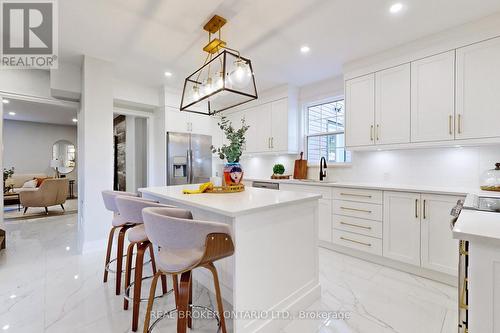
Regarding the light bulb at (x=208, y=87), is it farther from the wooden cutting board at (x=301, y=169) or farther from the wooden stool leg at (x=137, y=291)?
the wooden cutting board at (x=301, y=169)

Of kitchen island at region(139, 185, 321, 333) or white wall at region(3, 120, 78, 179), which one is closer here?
kitchen island at region(139, 185, 321, 333)

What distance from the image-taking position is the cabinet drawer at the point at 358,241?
8.98 feet

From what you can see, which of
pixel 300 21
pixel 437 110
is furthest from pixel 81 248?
pixel 437 110

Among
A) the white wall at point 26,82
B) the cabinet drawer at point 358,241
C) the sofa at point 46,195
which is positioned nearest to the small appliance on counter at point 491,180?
the cabinet drawer at point 358,241

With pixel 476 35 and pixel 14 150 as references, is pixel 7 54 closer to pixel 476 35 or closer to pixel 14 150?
pixel 476 35

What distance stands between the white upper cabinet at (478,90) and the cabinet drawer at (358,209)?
3.87ft

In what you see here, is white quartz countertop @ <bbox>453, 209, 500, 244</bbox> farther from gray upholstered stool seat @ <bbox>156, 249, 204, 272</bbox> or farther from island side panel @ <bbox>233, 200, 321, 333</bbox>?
gray upholstered stool seat @ <bbox>156, 249, 204, 272</bbox>

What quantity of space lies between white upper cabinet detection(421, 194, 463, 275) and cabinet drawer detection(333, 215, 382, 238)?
1.49 feet

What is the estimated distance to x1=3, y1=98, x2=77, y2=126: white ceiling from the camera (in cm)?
561

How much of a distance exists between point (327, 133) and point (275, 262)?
117 inches

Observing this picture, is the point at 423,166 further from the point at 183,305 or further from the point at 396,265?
the point at 183,305

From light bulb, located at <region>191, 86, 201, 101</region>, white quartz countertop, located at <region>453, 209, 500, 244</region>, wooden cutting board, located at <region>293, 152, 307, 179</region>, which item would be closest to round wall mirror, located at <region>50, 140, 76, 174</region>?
light bulb, located at <region>191, 86, 201, 101</region>

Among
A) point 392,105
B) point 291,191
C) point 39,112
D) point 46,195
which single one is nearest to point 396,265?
point 291,191

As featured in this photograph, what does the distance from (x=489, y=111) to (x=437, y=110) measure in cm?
41
